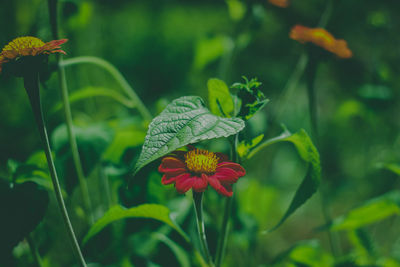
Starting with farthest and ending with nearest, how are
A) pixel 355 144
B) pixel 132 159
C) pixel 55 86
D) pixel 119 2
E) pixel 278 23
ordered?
1. pixel 119 2
2. pixel 278 23
3. pixel 355 144
4. pixel 55 86
5. pixel 132 159

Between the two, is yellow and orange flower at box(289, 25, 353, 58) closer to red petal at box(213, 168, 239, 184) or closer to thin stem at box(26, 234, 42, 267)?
red petal at box(213, 168, 239, 184)

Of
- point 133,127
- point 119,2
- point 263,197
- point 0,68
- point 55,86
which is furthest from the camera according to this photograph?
point 119,2

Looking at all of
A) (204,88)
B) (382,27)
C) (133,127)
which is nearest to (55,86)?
(204,88)

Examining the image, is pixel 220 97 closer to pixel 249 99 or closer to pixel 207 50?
pixel 249 99

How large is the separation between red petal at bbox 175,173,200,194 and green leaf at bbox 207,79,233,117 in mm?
94

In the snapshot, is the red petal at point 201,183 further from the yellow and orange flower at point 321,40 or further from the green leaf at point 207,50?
the green leaf at point 207,50

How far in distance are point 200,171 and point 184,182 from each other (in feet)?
0.08

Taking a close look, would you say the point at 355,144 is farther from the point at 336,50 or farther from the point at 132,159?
the point at 132,159

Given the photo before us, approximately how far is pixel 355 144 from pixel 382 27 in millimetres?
710

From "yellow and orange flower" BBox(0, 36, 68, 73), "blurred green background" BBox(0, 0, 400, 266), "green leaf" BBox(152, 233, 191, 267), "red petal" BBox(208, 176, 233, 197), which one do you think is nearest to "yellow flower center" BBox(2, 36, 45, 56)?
"yellow and orange flower" BBox(0, 36, 68, 73)

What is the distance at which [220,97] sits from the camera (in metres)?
0.40

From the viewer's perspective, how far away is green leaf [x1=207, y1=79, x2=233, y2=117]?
1.28 ft

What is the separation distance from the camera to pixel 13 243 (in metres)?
0.37

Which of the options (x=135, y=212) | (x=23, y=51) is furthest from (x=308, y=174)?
(x=23, y=51)
